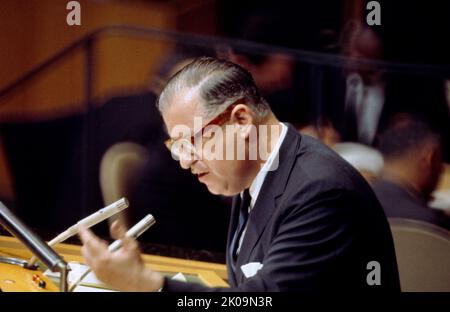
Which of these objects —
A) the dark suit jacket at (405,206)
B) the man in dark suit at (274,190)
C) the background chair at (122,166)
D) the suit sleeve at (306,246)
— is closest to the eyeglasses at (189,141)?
the man in dark suit at (274,190)

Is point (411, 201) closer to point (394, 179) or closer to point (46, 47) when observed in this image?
point (394, 179)

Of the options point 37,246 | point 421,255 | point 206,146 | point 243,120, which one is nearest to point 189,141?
point 206,146

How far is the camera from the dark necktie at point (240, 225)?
1.81m

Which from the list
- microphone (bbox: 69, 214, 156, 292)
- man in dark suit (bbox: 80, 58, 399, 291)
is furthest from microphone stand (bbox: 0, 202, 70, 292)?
man in dark suit (bbox: 80, 58, 399, 291)

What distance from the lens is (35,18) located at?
2635 mm

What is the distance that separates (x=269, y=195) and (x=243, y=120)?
0.20m

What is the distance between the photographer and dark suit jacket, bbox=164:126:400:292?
1.47 metres

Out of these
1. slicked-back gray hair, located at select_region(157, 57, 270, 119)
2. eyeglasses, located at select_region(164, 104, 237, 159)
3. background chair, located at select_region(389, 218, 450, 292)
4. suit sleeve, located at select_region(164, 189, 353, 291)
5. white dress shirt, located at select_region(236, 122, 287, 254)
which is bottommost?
background chair, located at select_region(389, 218, 450, 292)

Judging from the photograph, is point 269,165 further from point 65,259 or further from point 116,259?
point 65,259

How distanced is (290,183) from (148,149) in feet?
5.26

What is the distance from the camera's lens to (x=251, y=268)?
1.63m

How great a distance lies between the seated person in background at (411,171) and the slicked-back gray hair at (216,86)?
125cm

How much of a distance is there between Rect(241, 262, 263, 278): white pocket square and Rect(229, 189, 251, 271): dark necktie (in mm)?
156

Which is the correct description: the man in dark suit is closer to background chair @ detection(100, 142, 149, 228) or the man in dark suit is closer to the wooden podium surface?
the wooden podium surface
